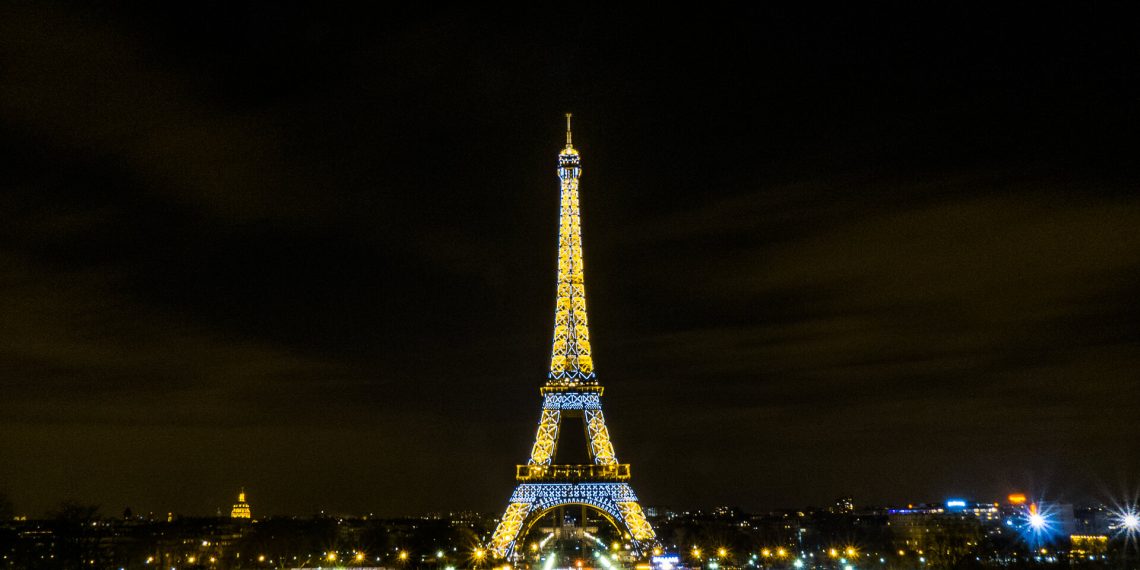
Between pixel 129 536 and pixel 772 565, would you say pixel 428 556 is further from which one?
pixel 129 536

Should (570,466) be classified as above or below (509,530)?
above

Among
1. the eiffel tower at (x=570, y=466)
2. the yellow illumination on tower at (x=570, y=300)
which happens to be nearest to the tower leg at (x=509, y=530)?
the eiffel tower at (x=570, y=466)

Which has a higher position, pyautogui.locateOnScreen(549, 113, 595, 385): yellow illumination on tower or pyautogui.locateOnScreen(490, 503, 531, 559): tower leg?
pyautogui.locateOnScreen(549, 113, 595, 385): yellow illumination on tower

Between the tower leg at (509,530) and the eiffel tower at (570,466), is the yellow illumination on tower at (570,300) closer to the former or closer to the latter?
the eiffel tower at (570,466)

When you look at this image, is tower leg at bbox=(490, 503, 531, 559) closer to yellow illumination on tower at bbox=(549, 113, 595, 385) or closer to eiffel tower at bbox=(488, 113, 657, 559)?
eiffel tower at bbox=(488, 113, 657, 559)

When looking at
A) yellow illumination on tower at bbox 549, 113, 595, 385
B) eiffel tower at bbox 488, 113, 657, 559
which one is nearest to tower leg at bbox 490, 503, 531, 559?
eiffel tower at bbox 488, 113, 657, 559

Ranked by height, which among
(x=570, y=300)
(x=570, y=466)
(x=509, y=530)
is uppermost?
(x=570, y=300)

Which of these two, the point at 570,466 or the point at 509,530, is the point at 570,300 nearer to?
the point at 570,466

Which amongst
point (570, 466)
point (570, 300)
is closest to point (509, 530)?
point (570, 466)
